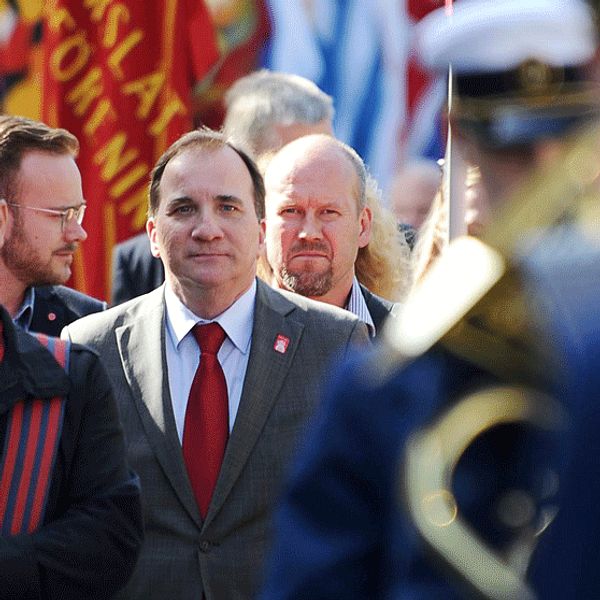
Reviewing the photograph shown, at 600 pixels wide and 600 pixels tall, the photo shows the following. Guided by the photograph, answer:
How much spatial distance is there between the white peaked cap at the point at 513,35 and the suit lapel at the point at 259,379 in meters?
2.40

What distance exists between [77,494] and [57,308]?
1.80 m

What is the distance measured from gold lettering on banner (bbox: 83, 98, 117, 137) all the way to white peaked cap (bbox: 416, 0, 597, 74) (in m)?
5.27

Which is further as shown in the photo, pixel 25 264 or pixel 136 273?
pixel 136 273

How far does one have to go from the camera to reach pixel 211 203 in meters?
4.75

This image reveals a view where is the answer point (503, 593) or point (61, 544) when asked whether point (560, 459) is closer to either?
point (503, 593)

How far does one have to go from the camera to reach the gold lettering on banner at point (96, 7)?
7.02 m

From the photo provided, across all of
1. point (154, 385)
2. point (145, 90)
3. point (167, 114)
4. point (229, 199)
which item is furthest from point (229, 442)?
point (145, 90)

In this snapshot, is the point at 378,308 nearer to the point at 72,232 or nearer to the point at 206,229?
the point at 206,229

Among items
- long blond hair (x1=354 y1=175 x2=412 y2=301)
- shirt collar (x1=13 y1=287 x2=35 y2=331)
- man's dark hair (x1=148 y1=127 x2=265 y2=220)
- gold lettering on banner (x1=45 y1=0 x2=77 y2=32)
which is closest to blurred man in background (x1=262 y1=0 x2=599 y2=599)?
man's dark hair (x1=148 y1=127 x2=265 y2=220)

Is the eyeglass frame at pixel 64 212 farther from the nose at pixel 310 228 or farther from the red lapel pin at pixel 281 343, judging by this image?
the red lapel pin at pixel 281 343

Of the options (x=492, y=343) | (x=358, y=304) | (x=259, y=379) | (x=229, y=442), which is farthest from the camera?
(x=358, y=304)

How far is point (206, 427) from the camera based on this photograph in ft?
14.2

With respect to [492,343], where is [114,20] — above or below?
above

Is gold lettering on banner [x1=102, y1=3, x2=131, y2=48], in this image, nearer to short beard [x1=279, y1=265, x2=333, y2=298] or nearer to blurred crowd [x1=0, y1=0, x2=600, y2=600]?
blurred crowd [x1=0, y1=0, x2=600, y2=600]
